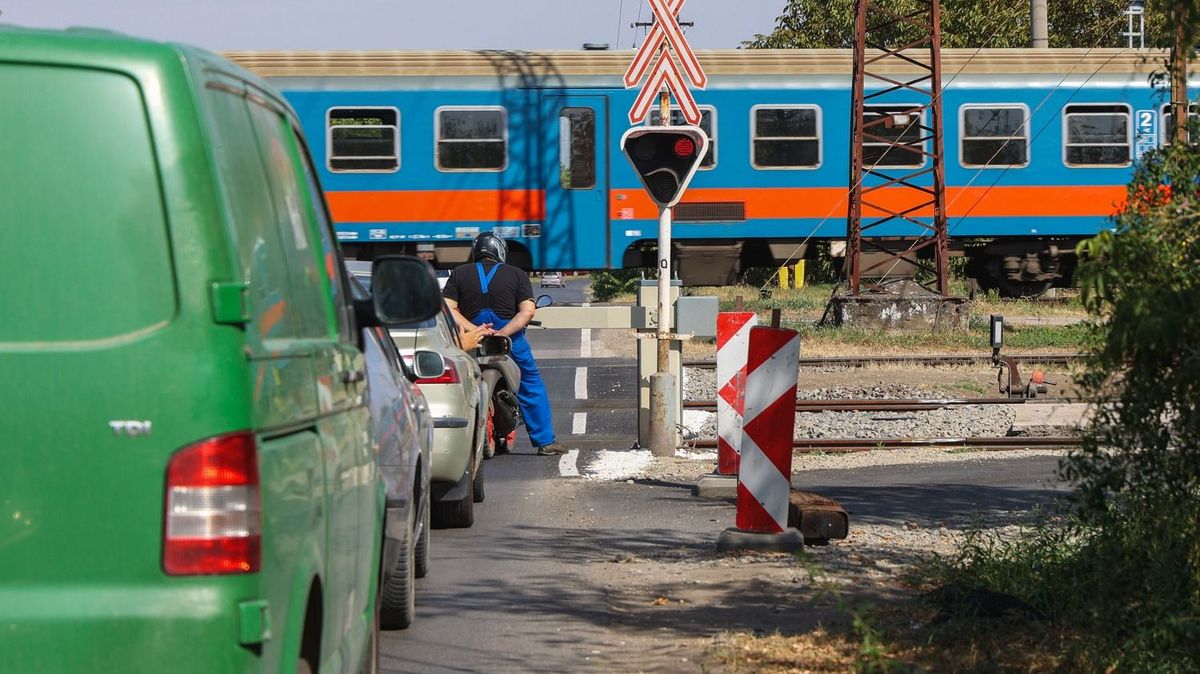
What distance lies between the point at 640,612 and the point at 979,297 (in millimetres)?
23469

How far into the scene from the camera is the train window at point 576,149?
21828mm

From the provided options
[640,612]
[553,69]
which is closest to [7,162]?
[640,612]

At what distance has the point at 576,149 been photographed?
21.9 metres

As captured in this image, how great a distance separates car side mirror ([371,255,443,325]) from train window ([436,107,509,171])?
17.2 m

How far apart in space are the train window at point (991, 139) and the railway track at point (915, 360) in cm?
386

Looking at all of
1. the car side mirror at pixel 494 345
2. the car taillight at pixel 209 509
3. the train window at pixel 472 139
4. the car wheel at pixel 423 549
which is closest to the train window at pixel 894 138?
the train window at pixel 472 139

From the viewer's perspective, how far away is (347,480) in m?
4.05

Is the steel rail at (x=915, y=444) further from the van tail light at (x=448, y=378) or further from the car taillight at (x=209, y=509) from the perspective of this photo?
the car taillight at (x=209, y=509)

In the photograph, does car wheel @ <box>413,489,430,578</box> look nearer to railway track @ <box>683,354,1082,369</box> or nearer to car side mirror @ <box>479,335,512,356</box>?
car side mirror @ <box>479,335,512,356</box>

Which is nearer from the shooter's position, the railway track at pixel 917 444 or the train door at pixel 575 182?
the railway track at pixel 917 444

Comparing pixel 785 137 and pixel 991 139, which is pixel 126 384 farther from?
pixel 991 139

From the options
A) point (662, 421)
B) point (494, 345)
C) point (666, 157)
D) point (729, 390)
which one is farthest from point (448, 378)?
point (662, 421)

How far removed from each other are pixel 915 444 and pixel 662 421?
2.43 metres

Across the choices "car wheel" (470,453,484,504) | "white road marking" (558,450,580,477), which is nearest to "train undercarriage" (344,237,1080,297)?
"white road marking" (558,450,580,477)
